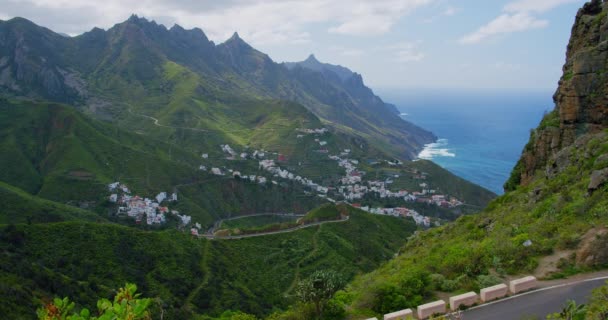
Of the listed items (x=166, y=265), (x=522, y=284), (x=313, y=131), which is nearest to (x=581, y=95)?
(x=522, y=284)

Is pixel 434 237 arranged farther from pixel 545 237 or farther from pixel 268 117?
pixel 268 117

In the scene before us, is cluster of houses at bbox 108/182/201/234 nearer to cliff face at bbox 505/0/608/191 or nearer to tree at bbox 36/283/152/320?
cliff face at bbox 505/0/608/191

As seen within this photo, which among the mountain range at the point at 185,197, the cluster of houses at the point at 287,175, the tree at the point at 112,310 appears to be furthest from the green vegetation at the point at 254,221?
the tree at the point at 112,310

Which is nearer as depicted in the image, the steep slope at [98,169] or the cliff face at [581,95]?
the cliff face at [581,95]

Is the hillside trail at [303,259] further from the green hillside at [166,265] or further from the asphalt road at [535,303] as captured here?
the asphalt road at [535,303]

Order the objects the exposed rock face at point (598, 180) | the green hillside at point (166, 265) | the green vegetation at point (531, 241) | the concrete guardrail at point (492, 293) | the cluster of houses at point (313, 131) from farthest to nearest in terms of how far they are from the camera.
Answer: the cluster of houses at point (313, 131)
the green hillside at point (166, 265)
the exposed rock face at point (598, 180)
the green vegetation at point (531, 241)
the concrete guardrail at point (492, 293)

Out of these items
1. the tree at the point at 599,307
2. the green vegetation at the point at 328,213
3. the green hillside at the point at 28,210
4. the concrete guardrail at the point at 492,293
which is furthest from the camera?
the green vegetation at the point at 328,213
